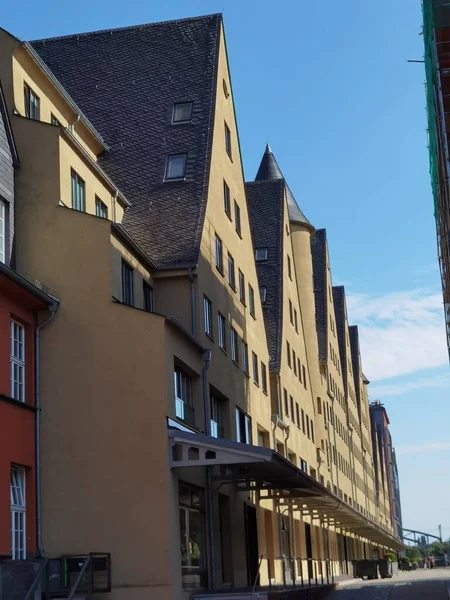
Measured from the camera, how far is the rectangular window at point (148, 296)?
83.8 ft

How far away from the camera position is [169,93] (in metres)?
31.2

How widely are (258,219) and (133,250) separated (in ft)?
80.8

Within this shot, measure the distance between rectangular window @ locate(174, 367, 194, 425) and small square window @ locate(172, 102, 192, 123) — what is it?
30.0 feet

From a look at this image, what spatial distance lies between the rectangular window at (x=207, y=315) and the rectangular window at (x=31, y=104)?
6.95 meters

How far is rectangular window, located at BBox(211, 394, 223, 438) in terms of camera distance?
27.6 meters

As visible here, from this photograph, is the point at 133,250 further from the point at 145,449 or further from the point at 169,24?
the point at 169,24

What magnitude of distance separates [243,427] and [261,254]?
16.1 m

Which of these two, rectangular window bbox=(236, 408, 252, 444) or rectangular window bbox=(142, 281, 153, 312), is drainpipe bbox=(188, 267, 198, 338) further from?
rectangular window bbox=(236, 408, 252, 444)

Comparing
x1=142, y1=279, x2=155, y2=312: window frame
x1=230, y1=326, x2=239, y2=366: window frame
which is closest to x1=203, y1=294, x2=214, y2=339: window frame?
x1=142, y1=279, x2=155, y2=312: window frame

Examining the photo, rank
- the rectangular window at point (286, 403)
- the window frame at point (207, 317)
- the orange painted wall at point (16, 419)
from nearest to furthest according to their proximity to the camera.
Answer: the orange painted wall at point (16, 419)
the window frame at point (207, 317)
the rectangular window at point (286, 403)

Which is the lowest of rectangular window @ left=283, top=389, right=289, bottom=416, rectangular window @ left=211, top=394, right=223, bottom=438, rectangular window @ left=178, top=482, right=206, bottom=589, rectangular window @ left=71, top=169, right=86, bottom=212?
rectangular window @ left=178, top=482, right=206, bottom=589

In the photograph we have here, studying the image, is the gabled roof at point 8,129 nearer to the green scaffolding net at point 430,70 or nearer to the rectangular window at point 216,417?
the rectangular window at point 216,417

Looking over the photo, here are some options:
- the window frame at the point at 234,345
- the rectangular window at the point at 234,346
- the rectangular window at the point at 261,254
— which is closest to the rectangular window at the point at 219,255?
the window frame at the point at 234,345

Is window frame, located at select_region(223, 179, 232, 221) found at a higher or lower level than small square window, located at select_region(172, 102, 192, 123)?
lower
